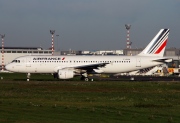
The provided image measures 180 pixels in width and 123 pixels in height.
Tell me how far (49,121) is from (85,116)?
3.01 meters

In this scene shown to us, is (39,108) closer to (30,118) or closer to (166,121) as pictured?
(30,118)

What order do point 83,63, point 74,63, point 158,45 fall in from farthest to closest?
1. point 158,45
2. point 83,63
3. point 74,63

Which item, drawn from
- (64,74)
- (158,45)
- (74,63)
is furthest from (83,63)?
(158,45)

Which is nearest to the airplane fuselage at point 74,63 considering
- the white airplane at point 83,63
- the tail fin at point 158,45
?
the white airplane at point 83,63

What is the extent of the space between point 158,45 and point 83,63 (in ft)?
40.8

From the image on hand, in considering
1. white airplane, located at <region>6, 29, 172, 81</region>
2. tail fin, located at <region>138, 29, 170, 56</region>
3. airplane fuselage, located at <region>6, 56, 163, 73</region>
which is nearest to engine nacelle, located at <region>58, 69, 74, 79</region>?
white airplane, located at <region>6, 29, 172, 81</region>

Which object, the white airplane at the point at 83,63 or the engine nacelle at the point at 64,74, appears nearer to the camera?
the engine nacelle at the point at 64,74

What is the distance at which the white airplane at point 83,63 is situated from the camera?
229 ft

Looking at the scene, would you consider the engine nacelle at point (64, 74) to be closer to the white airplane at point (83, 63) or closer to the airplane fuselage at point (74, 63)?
the white airplane at point (83, 63)

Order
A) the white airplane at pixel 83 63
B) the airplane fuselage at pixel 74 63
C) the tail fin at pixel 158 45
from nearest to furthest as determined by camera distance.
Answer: the white airplane at pixel 83 63 < the airplane fuselage at pixel 74 63 < the tail fin at pixel 158 45

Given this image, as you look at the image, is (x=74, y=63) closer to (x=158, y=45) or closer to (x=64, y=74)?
(x=64, y=74)

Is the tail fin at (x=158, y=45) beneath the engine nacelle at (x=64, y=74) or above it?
above

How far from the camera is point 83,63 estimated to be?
235ft

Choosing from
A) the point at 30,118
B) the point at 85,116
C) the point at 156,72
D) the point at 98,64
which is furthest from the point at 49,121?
the point at 156,72
